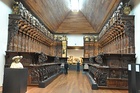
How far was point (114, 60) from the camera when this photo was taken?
18.3ft

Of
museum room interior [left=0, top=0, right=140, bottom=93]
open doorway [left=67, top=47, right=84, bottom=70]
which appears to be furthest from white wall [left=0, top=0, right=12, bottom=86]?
open doorway [left=67, top=47, right=84, bottom=70]

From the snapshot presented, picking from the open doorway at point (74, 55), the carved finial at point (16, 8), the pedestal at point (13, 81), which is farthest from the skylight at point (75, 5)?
the pedestal at point (13, 81)

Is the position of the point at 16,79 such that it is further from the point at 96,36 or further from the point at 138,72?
the point at 96,36

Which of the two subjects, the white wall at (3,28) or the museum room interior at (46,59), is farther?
the white wall at (3,28)

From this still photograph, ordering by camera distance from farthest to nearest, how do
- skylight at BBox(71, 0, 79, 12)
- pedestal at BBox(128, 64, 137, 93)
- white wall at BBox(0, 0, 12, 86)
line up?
1. skylight at BBox(71, 0, 79, 12)
2. white wall at BBox(0, 0, 12, 86)
3. pedestal at BBox(128, 64, 137, 93)

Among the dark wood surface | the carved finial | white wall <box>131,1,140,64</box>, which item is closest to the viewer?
the dark wood surface

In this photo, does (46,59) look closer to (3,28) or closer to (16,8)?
(3,28)

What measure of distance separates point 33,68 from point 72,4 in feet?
35.1

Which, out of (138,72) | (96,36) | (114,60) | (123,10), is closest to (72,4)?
(96,36)

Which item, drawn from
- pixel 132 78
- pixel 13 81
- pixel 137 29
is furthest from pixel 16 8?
pixel 132 78

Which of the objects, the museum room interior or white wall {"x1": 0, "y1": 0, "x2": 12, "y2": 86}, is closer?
the museum room interior

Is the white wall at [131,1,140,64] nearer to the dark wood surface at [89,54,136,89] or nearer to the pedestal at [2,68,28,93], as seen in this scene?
the dark wood surface at [89,54,136,89]

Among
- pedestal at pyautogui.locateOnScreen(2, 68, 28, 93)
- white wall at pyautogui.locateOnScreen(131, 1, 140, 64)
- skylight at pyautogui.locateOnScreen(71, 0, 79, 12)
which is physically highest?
skylight at pyautogui.locateOnScreen(71, 0, 79, 12)

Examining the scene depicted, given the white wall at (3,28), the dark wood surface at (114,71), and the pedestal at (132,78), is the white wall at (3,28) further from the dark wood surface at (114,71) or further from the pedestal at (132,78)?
the pedestal at (132,78)
